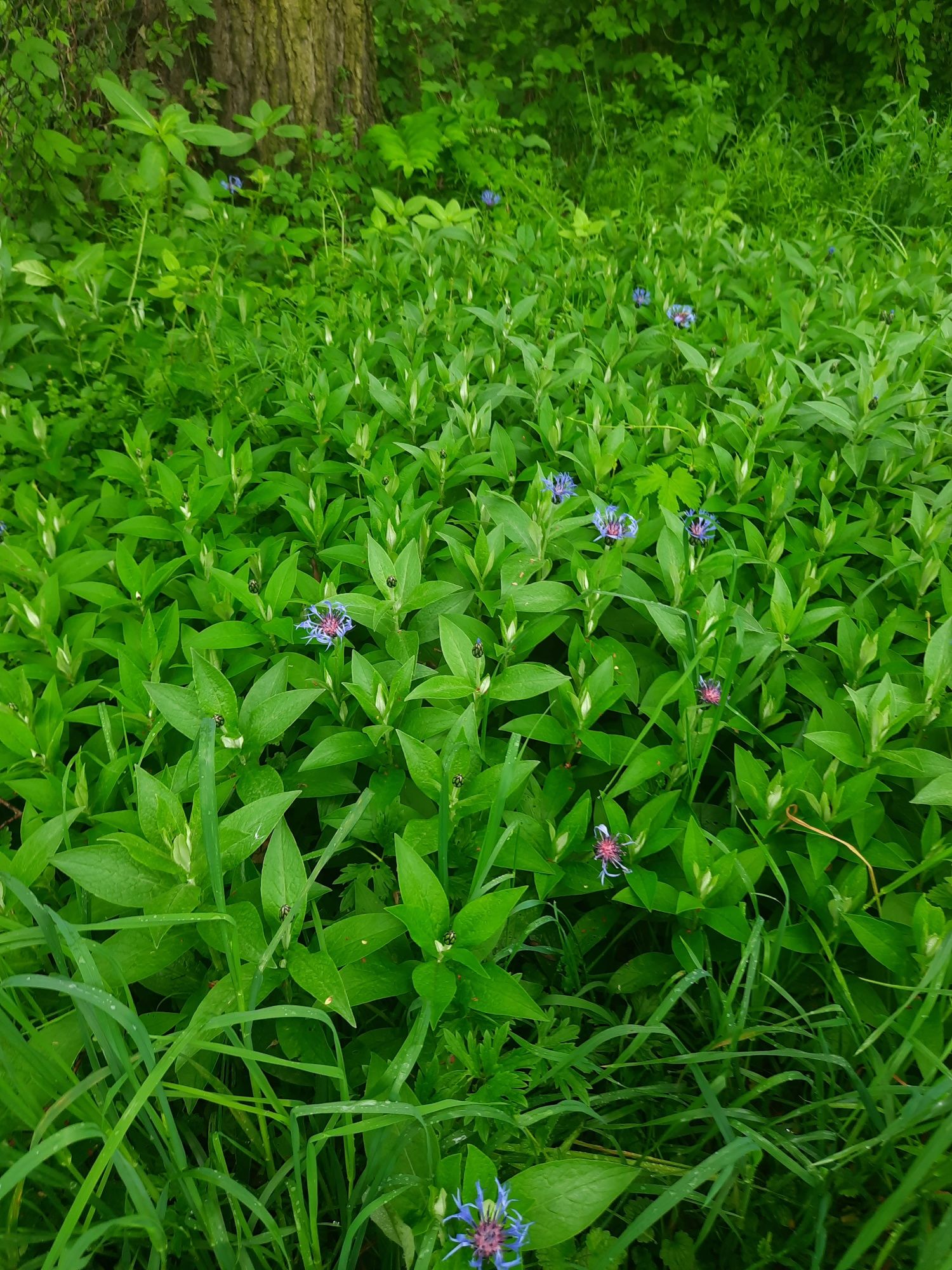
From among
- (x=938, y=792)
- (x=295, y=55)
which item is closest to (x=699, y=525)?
(x=938, y=792)

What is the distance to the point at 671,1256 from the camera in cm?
115

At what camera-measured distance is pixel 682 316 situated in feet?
9.62

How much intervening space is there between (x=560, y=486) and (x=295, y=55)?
3.70m

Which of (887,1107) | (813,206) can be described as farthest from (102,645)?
(813,206)

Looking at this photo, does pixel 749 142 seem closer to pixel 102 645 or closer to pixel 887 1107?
pixel 102 645

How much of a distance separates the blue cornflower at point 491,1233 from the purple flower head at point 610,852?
1.75ft

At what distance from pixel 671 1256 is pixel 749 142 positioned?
6045 millimetres

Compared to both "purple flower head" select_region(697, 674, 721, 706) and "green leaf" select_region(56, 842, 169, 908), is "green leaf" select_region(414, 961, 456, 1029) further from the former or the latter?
"purple flower head" select_region(697, 674, 721, 706)

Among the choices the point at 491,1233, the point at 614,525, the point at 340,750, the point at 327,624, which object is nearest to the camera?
the point at 491,1233

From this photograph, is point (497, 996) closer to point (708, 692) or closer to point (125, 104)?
point (708, 692)

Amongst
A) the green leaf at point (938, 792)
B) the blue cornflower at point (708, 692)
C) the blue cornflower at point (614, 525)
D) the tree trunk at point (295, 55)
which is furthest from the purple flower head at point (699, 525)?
the tree trunk at point (295, 55)

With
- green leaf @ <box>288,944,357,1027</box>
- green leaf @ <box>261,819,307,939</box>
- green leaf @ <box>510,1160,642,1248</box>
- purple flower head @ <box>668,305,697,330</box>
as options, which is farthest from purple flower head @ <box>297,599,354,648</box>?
purple flower head @ <box>668,305,697,330</box>

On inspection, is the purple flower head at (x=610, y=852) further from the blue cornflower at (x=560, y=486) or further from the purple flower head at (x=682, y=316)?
the purple flower head at (x=682, y=316)

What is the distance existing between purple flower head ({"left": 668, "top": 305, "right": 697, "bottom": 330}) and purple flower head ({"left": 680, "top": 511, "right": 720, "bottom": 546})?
1.17 meters
